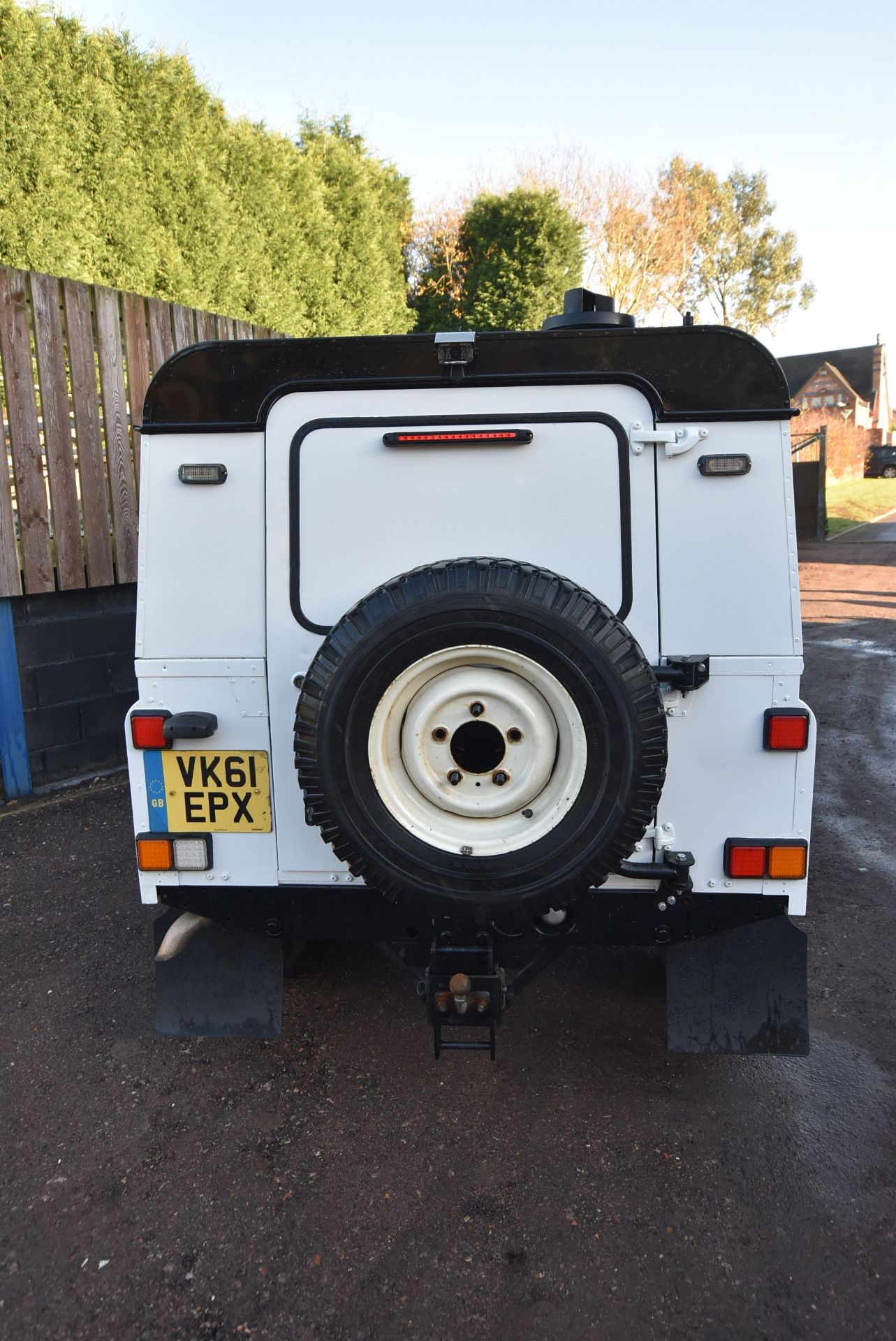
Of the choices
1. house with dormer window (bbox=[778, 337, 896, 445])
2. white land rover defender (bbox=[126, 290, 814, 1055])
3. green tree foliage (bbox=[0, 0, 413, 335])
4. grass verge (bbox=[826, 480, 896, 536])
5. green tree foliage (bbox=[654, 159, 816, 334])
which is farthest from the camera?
house with dormer window (bbox=[778, 337, 896, 445])

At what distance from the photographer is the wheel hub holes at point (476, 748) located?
2596 millimetres

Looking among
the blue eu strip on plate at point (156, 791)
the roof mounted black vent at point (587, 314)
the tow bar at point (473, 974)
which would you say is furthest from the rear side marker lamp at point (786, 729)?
the blue eu strip on plate at point (156, 791)

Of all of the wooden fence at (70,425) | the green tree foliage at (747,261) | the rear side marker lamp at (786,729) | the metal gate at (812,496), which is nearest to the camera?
the rear side marker lamp at (786,729)

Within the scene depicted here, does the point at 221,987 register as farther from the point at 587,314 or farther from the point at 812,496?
the point at 812,496

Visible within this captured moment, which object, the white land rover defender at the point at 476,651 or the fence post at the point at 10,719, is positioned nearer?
the white land rover defender at the point at 476,651

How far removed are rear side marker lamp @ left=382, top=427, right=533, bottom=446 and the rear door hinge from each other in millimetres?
314

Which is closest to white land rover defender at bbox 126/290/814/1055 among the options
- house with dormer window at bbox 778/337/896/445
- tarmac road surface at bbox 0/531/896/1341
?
tarmac road surface at bbox 0/531/896/1341

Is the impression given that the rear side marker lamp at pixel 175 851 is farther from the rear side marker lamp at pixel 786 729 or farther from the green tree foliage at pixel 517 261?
the green tree foliage at pixel 517 261

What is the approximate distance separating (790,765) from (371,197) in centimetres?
1567

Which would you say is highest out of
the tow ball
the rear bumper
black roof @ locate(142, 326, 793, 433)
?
black roof @ locate(142, 326, 793, 433)

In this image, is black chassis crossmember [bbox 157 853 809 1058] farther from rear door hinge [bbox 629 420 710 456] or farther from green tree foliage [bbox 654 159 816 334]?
green tree foliage [bbox 654 159 816 334]

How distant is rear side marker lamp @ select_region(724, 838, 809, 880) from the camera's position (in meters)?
2.78

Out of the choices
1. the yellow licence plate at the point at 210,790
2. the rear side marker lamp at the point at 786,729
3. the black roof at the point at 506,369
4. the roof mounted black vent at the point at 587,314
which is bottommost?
the yellow licence plate at the point at 210,790

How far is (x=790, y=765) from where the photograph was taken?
9.04ft
